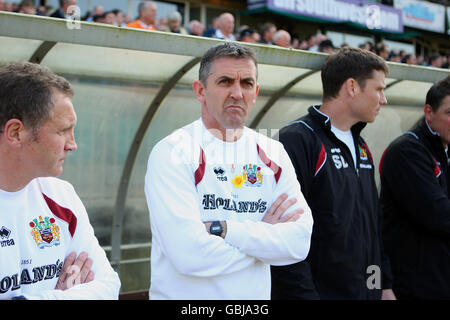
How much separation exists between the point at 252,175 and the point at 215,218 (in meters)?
0.28

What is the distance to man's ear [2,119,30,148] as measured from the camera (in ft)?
6.06

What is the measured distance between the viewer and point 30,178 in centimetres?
192

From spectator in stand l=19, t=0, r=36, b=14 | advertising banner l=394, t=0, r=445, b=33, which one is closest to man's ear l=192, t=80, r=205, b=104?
spectator in stand l=19, t=0, r=36, b=14

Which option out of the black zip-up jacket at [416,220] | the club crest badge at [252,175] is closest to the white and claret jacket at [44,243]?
the club crest badge at [252,175]

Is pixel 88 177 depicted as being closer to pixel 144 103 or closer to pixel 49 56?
pixel 144 103

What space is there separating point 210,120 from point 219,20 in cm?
654

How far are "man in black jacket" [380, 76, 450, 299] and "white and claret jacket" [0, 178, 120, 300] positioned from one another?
2.12m

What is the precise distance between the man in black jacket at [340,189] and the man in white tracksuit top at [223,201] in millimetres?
355

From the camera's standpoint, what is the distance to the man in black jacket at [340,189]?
288cm

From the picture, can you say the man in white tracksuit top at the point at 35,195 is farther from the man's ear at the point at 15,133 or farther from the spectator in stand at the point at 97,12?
the spectator in stand at the point at 97,12

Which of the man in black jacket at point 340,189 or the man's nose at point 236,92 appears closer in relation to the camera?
the man's nose at point 236,92

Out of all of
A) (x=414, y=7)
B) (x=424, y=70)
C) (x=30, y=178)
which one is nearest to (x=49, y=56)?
(x=30, y=178)

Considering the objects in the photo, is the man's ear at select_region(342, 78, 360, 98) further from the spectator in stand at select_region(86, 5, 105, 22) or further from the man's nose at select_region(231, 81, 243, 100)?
the spectator in stand at select_region(86, 5, 105, 22)
